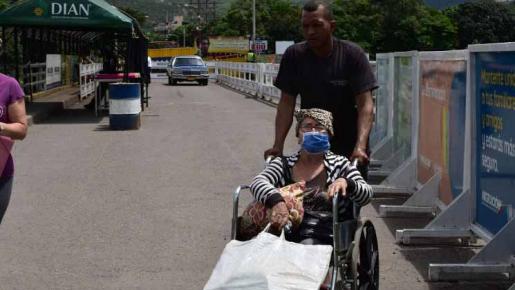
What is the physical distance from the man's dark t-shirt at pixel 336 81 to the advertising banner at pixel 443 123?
2.20m

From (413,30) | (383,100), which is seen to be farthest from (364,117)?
(413,30)

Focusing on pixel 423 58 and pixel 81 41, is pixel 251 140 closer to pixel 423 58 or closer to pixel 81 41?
pixel 423 58

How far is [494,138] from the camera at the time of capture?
6.54m

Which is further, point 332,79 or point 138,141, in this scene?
point 138,141

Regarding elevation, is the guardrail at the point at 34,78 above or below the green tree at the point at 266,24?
below

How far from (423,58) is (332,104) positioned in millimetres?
3954

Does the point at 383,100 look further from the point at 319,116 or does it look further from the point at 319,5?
the point at 319,116

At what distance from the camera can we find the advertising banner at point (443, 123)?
763 cm

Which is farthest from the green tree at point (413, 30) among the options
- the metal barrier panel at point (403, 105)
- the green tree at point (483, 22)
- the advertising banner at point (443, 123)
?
the advertising banner at point (443, 123)

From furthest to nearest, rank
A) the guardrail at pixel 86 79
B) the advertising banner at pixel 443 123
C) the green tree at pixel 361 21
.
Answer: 1. the green tree at pixel 361 21
2. the guardrail at pixel 86 79
3. the advertising banner at pixel 443 123

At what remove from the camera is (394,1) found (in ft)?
410

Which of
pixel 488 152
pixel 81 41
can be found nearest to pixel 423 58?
pixel 488 152

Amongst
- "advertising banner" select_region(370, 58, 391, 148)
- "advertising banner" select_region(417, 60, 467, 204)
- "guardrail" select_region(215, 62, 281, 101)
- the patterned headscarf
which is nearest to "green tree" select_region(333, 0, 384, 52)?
"guardrail" select_region(215, 62, 281, 101)

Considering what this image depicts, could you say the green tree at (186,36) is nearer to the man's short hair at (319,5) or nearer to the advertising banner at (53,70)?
the advertising banner at (53,70)
